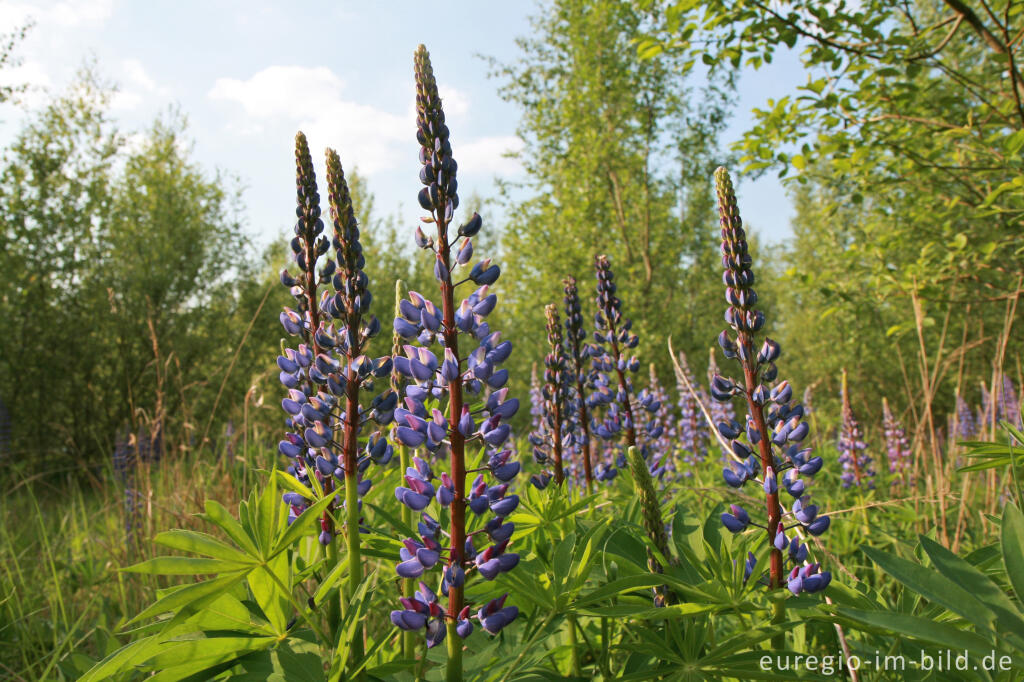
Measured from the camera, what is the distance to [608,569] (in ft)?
5.21

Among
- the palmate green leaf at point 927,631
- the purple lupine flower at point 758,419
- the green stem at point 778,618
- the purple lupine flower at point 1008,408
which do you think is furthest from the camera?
the purple lupine flower at point 1008,408

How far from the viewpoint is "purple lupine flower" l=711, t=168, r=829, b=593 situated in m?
1.56

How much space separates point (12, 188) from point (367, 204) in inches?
427

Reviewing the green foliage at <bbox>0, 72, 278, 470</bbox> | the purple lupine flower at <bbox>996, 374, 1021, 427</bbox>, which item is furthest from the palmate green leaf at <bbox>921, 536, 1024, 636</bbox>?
the green foliage at <bbox>0, 72, 278, 470</bbox>

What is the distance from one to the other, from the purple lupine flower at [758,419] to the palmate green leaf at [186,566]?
3.97 ft

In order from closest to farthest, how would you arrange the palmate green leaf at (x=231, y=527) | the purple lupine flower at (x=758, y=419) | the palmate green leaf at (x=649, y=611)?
the palmate green leaf at (x=649, y=611)
the palmate green leaf at (x=231, y=527)
the purple lupine flower at (x=758, y=419)

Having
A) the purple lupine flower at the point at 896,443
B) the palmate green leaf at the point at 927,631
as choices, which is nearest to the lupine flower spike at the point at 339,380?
the palmate green leaf at the point at 927,631

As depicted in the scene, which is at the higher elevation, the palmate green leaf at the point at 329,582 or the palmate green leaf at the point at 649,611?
the palmate green leaf at the point at 329,582

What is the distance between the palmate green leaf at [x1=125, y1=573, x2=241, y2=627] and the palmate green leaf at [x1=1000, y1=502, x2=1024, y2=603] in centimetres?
153

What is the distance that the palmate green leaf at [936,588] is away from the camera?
1.02 m

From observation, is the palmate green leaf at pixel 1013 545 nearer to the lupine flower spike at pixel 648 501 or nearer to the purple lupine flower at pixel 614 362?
the lupine flower spike at pixel 648 501

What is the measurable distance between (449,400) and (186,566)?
662 mm

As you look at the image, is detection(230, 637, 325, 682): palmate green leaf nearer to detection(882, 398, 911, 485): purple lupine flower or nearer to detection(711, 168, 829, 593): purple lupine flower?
detection(711, 168, 829, 593): purple lupine flower

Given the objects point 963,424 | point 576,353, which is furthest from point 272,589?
point 963,424
